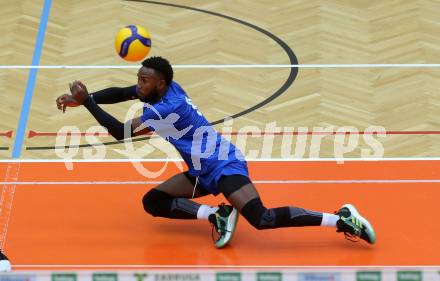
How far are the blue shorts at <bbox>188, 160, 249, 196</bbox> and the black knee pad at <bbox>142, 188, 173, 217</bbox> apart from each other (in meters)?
0.42

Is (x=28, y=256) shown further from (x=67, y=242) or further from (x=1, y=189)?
(x=1, y=189)

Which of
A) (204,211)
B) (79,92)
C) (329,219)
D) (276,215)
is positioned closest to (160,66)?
(79,92)

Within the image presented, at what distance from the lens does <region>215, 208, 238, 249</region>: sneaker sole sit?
10008mm

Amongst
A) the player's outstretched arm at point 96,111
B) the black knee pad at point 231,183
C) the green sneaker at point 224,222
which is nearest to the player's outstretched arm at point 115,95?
the player's outstretched arm at point 96,111

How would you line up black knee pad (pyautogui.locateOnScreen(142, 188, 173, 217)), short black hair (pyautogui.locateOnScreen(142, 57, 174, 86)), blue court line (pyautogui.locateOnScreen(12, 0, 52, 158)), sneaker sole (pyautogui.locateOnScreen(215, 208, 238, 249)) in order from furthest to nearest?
blue court line (pyautogui.locateOnScreen(12, 0, 52, 158)) < black knee pad (pyautogui.locateOnScreen(142, 188, 173, 217)) < sneaker sole (pyautogui.locateOnScreen(215, 208, 238, 249)) < short black hair (pyautogui.locateOnScreen(142, 57, 174, 86))

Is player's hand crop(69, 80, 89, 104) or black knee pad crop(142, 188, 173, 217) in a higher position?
player's hand crop(69, 80, 89, 104)

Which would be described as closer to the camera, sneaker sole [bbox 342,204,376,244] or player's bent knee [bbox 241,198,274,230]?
player's bent knee [bbox 241,198,274,230]

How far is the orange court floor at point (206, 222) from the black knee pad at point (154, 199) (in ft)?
0.81

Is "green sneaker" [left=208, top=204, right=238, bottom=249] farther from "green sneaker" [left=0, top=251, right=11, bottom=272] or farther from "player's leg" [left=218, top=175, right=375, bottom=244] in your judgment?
"green sneaker" [left=0, top=251, right=11, bottom=272]

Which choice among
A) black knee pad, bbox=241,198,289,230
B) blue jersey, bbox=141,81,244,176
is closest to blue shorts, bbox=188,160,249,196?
blue jersey, bbox=141,81,244,176

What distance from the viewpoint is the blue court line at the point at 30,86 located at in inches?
480

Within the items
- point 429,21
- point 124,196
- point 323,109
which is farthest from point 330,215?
point 429,21

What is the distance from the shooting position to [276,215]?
9.83 m

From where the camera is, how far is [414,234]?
10359 mm
